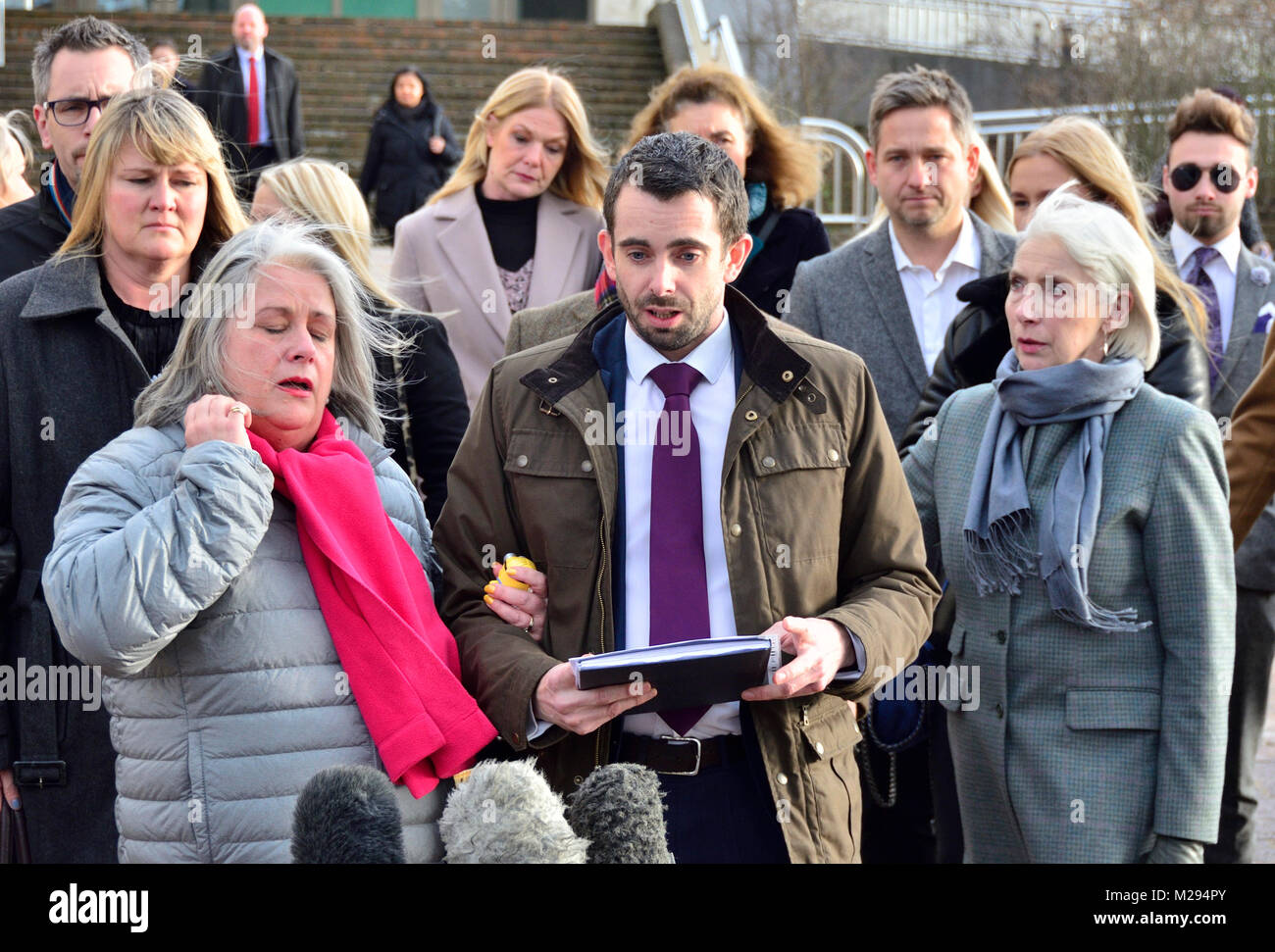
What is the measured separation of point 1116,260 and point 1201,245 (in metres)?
2.25

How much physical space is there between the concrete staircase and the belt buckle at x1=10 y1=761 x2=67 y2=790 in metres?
12.9

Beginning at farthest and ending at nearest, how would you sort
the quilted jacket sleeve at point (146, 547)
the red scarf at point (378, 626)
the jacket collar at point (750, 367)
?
1. the jacket collar at point (750, 367)
2. the red scarf at point (378, 626)
3. the quilted jacket sleeve at point (146, 547)

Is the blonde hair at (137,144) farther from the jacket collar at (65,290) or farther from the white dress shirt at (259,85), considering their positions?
the white dress shirt at (259,85)

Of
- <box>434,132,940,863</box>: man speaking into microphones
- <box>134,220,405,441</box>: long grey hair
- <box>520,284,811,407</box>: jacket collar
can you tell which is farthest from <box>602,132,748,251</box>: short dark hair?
<box>134,220,405,441</box>: long grey hair

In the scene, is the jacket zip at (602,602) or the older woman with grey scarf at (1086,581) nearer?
the jacket zip at (602,602)

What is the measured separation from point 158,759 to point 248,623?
30cm

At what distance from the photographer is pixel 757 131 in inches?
210

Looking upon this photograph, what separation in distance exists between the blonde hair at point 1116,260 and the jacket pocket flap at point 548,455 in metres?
1.39

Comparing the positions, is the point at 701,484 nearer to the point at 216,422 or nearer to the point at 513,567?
the point at 513,567

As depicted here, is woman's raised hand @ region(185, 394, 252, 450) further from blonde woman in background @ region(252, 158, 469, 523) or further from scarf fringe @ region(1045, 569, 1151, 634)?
A: scarf fringe @ region(1045, 569, 1151, 634)

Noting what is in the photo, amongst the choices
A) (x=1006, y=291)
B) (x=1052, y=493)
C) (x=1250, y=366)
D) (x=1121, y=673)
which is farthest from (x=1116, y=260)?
(x=1250, y=366)

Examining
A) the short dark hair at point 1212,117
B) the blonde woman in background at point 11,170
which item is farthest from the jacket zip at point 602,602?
the short dark hair at point 1212,117

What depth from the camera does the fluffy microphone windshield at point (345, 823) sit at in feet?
6.75
